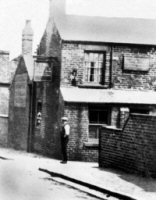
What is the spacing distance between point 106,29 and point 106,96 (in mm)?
3746

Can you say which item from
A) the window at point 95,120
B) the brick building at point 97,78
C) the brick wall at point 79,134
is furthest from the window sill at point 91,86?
the brick wall at point 79,134

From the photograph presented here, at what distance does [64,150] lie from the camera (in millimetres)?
20750

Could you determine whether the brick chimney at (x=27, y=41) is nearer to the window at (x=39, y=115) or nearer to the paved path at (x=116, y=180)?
the window at (x=39, y=115)

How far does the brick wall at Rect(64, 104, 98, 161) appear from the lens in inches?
925

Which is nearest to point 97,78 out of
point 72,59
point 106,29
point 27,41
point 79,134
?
point 72,59

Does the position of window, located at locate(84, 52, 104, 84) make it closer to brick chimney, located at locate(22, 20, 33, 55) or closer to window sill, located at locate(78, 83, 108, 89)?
window sill, located at locate(78, 83, 108, 89)

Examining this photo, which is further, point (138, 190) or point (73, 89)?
point (73, 89)

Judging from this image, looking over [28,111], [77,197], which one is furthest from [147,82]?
[77,197]

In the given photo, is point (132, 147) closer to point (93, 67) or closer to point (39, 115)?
point (93, 67)

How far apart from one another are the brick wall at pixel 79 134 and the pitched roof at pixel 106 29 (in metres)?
3.56

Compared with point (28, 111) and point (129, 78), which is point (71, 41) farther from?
point (28, 111)

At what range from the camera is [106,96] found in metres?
24.0

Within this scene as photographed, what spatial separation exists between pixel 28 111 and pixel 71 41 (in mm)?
6407

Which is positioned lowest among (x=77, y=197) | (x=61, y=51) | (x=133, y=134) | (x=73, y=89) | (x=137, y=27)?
(x=77, y=197)
